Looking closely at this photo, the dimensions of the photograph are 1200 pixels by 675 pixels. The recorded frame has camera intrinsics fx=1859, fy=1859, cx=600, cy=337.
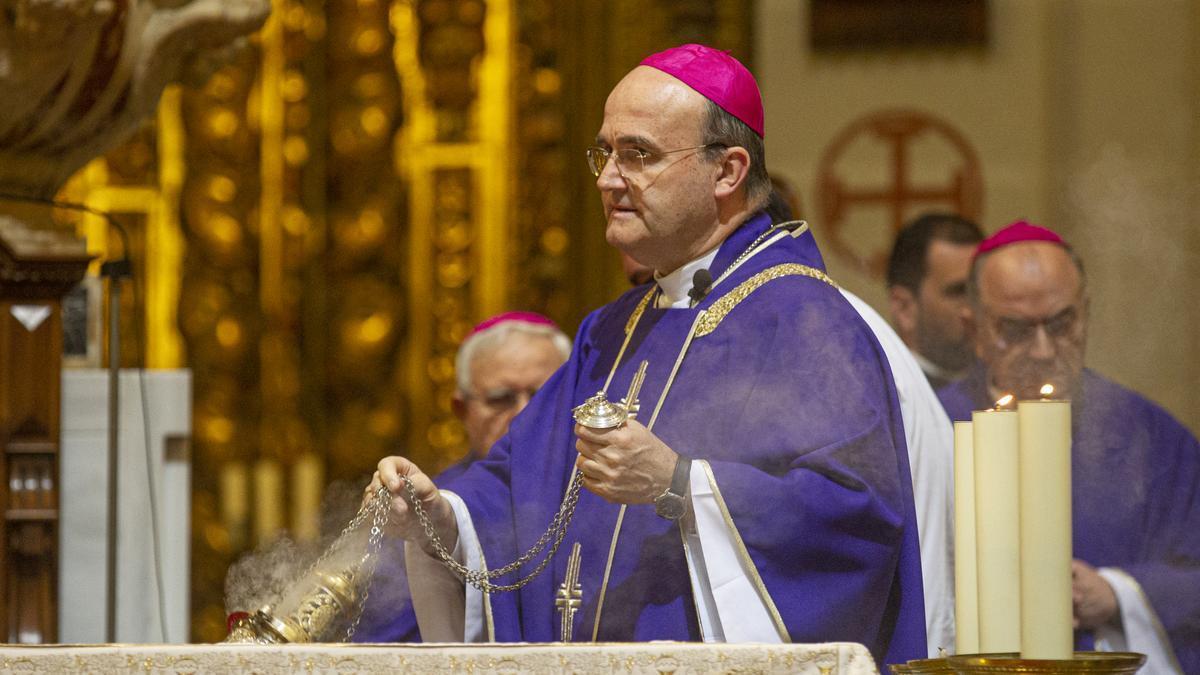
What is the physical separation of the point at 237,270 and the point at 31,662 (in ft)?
16.6

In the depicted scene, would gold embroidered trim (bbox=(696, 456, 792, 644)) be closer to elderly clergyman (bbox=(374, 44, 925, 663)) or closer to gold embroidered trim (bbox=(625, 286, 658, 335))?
elderly clergyman (bbox=(374, 44, 925, 663))

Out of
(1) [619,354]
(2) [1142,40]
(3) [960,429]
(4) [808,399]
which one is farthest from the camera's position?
(2) [1142,40]

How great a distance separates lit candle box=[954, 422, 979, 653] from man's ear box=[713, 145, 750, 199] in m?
1.28

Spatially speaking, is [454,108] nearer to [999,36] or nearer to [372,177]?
[372,177]

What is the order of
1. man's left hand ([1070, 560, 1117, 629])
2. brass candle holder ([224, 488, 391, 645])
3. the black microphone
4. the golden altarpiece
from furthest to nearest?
the golden altarpiece, man's left hand ([1070, 560, 1117, 629]), the black microphone, brass candle holder ([224, 488, 391, 645])

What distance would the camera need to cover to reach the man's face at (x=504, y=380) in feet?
15.3

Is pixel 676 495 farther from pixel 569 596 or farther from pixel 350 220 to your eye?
pixel 350 220

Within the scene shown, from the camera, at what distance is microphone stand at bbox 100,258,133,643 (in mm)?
4445

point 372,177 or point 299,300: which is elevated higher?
point 372,177

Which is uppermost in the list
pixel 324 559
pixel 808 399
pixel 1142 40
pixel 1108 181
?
pixel 1142 40

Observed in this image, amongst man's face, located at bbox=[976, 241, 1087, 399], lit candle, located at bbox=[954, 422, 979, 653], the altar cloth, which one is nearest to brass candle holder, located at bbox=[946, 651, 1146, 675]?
lit candle, located at bbox=[954, 422, 979, 653]

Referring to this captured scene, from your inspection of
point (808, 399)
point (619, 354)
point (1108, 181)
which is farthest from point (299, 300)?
point (808, 399)

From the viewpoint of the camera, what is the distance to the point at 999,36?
686cm

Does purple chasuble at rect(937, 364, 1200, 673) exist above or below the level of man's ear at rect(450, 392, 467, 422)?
below
